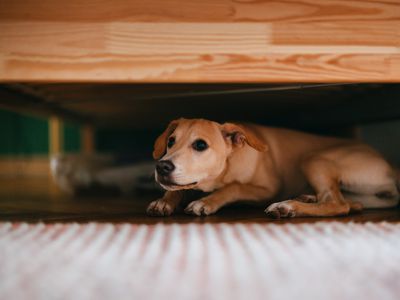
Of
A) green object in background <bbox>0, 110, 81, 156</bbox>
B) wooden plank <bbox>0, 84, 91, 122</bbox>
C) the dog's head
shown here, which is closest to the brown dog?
the dog's head

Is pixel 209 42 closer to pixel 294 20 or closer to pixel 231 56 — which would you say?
pixel 231 56

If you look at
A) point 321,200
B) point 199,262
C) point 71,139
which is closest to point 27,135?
point 71,139

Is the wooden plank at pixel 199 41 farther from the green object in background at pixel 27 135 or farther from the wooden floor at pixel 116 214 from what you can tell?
the green object in background at pixel 27 135

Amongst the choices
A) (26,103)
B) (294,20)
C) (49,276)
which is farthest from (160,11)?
(26,103)

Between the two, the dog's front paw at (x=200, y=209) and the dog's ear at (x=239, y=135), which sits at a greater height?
the dog's ear at (x=239, y=135)

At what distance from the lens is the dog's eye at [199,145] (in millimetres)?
1507

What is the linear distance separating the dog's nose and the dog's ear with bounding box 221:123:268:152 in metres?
0.29

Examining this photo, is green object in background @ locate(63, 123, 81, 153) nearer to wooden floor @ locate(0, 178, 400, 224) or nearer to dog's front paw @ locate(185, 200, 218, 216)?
wooden floor @ locate(0, 178, 400, 224)

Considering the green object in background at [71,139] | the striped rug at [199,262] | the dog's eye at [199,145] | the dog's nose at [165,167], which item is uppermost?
the striped rug at [199,262]

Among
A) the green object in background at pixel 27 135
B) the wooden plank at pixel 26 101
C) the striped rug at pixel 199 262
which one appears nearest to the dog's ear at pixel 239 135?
the striped rug at pixel 199 262

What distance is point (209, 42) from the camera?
3.75 ft

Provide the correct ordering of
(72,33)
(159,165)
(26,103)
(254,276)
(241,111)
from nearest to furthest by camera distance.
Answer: (254,276), (72,33), (159,165), (26,103), (241,111)

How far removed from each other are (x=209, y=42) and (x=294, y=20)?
23 centimetres

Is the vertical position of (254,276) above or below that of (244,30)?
below
